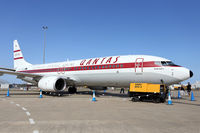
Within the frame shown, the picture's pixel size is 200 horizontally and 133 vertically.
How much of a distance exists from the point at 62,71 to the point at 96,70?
→ 5.98m

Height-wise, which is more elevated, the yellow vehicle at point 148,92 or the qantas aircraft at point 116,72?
the qantas aircraft at point 116,72

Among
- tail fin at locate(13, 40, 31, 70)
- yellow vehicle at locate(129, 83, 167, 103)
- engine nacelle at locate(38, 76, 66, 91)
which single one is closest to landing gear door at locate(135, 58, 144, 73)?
yellow vehicle at locate(129, 83, 167, 103)

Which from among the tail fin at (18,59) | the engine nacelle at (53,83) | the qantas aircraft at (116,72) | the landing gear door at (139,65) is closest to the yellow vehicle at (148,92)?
the qantas aircraft at (116,72)

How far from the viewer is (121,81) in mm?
16859

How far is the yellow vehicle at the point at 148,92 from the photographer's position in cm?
1359

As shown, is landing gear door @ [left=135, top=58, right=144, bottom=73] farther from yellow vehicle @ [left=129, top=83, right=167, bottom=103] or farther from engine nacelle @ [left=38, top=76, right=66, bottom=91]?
engine nacelle @ [left=38, top=76, right=66, bottom=91]

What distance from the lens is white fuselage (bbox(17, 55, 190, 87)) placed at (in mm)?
14344

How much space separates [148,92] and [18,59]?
2599 cm

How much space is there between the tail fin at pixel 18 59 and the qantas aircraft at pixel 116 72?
8.28 metres

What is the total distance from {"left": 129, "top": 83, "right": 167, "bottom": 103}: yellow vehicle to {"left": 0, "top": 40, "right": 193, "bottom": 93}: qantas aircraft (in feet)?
3.66

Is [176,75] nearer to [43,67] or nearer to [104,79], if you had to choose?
[104,79]

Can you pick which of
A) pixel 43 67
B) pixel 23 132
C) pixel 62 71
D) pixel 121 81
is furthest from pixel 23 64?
pixel 23 132

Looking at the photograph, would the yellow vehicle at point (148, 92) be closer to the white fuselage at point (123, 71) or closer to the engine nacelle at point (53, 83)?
the white fuselage at point (123, 71)

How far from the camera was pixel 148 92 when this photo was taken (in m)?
13.9
